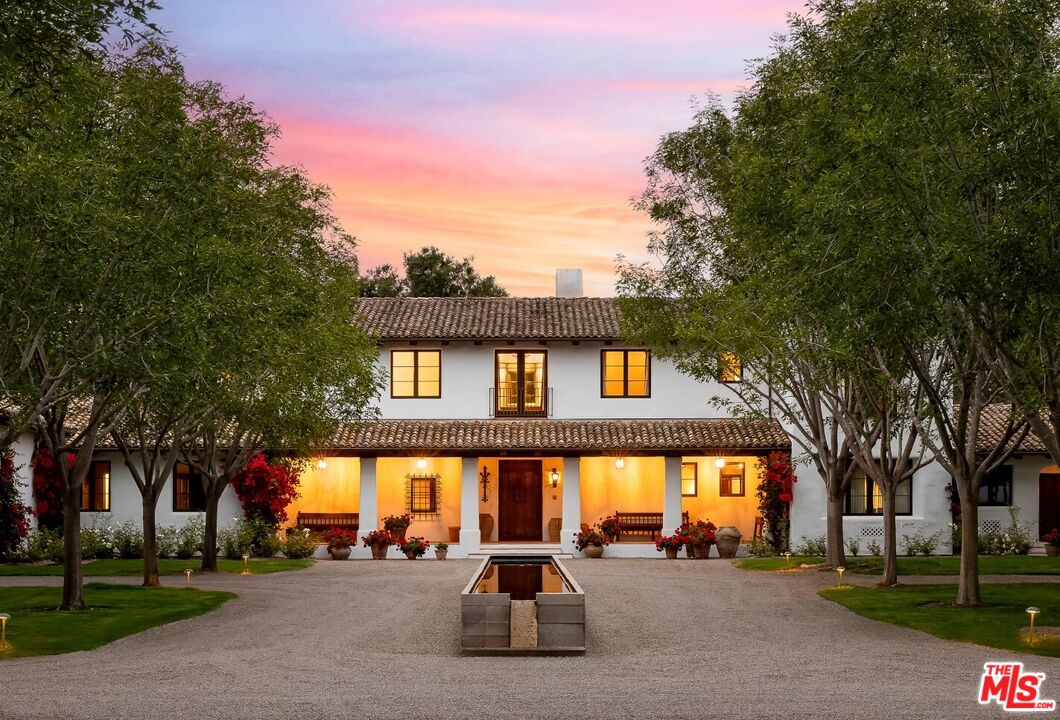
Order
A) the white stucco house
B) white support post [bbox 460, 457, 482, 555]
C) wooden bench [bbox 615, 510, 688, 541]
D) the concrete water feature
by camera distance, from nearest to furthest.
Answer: the concrete water feature < the white stucco house < white support post [bbox 460, 457, 482, 555] < wooden bench [bbox 615, 510, 688, 541]

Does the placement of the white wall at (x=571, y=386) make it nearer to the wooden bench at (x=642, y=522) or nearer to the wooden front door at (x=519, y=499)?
the wooden front door at (x=519, y=499)

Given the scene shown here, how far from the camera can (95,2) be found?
13672 millimetres

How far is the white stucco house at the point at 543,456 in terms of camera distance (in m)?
36.5

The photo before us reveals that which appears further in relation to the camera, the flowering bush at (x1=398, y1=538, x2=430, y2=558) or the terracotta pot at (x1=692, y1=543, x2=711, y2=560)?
the flowering bush at (x1=398, y1=538, x2=430, y2=558)

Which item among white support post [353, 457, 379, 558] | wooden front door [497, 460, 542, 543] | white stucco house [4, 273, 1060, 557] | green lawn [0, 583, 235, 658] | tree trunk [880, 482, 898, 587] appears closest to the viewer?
green lawn [0, 583, 235, 658]

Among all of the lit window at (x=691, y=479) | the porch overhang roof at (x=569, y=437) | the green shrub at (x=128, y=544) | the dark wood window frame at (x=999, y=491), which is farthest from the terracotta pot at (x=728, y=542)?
the green shrub at (x=128, y=544)

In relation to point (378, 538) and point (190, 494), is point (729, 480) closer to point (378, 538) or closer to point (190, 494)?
point (378, 538)

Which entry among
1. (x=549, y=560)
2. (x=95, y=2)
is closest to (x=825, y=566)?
(x=549, y=560)

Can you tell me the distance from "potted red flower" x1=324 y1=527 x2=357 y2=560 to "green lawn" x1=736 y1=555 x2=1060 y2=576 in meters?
11.2

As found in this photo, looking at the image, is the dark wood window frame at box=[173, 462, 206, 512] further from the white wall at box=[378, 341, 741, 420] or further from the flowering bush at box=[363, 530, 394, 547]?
the white wall at box=[378, 341, 741, 420]

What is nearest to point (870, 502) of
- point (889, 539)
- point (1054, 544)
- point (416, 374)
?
point (1054, 544)

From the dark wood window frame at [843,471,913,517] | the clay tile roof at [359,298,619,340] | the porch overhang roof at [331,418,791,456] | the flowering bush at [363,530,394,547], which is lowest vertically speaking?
the flowering bush at [363,530,394,547]

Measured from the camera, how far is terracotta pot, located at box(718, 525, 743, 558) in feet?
117

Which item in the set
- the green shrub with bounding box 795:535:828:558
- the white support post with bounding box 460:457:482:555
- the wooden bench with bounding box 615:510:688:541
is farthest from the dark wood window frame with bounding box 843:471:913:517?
the white support post with bounding box 460:457:482:555
